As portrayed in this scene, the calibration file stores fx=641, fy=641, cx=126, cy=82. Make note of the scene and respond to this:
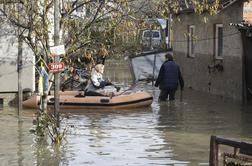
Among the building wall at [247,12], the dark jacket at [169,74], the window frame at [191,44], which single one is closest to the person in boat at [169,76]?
the dark jacket at [169,74]

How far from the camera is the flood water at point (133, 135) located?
10.2 m

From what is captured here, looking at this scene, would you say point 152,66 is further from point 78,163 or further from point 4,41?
point 78,163

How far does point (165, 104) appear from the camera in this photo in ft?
65.6

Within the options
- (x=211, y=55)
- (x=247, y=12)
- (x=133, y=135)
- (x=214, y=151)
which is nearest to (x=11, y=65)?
(x=133, y=135)

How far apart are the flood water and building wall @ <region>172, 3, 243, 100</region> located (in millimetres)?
965

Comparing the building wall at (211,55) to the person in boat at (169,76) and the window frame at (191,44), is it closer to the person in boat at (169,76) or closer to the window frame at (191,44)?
the window frame at (191,44)

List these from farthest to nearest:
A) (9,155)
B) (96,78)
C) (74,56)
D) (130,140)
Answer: (96,78) → (74,56) → (130,140) → (9,155)

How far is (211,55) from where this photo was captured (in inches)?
875

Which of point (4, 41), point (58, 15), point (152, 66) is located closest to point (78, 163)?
point (58, 15)

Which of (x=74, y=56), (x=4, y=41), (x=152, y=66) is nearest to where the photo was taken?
(x=74, y=56)

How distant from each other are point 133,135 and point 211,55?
9860mm

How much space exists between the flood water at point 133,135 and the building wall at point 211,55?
96 centimetres

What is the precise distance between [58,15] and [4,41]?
664 centimetres

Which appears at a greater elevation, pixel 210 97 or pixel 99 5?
pixel 99 5
